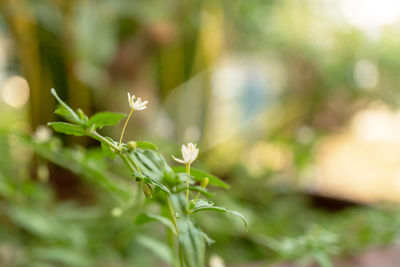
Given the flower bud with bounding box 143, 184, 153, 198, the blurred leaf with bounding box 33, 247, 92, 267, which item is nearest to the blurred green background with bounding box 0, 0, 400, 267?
the blurred leaf with bounding box 33, 247, 92, 267

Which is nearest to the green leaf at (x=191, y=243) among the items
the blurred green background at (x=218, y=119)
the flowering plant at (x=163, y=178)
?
the flowering plant at (x=163, y=178)

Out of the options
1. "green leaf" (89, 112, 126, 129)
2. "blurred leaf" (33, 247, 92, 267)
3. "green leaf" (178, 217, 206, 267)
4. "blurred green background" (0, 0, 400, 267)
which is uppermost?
"blurred green background" (0, 0, 400, 267)

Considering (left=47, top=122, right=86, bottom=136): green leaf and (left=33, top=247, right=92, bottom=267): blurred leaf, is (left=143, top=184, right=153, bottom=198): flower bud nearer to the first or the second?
(left=47, top=122, right=86, bottom=136): green leaf

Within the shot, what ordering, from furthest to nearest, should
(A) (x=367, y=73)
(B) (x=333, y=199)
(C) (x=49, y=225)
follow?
1. (A) (x=367, y=73)
2. (B) (x=333, y=199)
3. (C) (x=49, y=225)

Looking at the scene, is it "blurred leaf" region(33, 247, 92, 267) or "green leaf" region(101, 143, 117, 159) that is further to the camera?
"blurred leaf" region(33, 247, 92, 267)

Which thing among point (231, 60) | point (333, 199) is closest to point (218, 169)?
point (333, 199)

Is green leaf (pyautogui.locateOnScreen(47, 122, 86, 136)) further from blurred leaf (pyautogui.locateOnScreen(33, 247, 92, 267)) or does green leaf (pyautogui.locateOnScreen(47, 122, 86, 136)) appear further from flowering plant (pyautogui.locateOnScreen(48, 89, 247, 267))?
blurred leaf (pyautogui.locateOnScreen(33, 247, 92, 267))

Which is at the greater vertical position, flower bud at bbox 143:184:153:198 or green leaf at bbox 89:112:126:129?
green leaf at bbox 89:112:126:129

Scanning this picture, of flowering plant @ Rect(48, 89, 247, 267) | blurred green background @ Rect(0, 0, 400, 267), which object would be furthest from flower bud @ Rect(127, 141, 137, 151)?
blurred green background @ Rect(0, 0, 400, 267)

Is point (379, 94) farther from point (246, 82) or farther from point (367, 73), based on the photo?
point (246, 82)

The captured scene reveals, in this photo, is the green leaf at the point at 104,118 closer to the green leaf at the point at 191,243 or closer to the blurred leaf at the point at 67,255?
the green leaf at the point at 191,243
